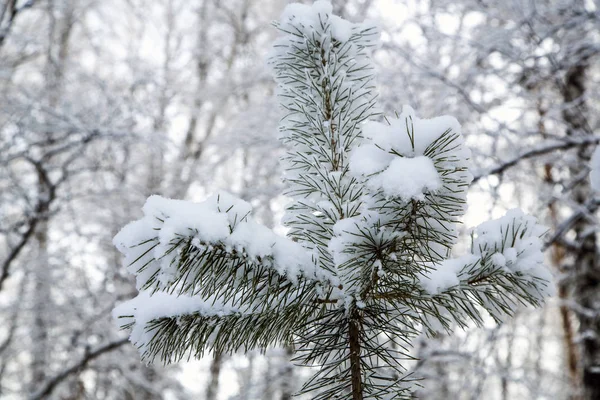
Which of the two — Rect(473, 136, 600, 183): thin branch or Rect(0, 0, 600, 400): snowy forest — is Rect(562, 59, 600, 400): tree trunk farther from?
Rect(473, 136, 600, 183): thin branch

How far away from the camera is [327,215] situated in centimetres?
97

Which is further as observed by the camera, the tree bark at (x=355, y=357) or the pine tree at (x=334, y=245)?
the tree bark at (x=355, y=357)

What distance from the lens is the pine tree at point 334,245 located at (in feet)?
2.30

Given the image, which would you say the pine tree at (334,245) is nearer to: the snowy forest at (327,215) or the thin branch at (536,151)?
the snowy forest at (327,215)

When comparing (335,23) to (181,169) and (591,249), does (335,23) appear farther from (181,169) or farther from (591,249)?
(181,169)

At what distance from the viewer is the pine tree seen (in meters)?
0.70

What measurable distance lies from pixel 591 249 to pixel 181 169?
5.34m

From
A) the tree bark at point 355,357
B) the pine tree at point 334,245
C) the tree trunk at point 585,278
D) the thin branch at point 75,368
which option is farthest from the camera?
the thin branch at point 75,368

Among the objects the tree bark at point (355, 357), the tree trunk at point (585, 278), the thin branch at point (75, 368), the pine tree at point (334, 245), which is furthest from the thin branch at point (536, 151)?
the thin branch at point (75, 368)

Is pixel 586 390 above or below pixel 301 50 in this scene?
below

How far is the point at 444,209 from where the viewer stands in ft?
2.59

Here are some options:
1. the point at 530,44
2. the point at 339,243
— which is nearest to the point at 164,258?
the point at 339,243

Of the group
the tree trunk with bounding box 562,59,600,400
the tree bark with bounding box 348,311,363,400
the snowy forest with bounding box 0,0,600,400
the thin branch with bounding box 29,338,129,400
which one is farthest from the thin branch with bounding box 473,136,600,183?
the thin branch with bounding box 29,338,129,400

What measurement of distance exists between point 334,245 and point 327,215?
0.21 metres
